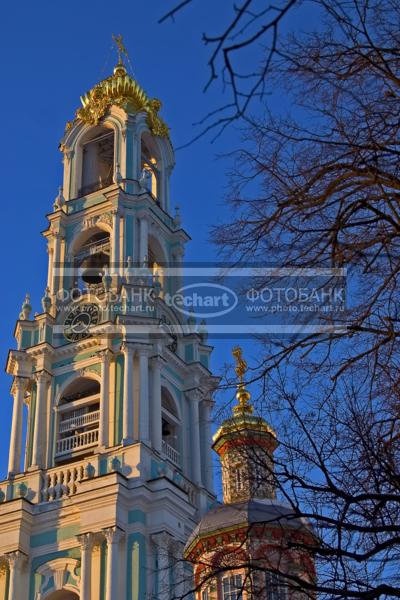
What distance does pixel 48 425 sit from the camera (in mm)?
25609

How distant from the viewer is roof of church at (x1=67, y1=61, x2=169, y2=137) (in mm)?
31828

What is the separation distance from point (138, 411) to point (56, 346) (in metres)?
3.62

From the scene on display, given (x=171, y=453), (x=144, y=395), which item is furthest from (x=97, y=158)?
(x=171, y=453)

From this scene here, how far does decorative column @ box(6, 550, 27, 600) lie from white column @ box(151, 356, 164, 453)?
387 cm

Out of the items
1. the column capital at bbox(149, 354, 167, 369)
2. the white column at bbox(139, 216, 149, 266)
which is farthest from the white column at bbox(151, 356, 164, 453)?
the white column at bbox(139, 216, 149, 266)

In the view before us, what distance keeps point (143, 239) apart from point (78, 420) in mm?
5493

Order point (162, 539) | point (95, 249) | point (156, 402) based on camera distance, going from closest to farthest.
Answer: point (162, 539)
point (156, 402)
point (95, 249)

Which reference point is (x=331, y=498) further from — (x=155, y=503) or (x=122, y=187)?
(x=122, y=187)

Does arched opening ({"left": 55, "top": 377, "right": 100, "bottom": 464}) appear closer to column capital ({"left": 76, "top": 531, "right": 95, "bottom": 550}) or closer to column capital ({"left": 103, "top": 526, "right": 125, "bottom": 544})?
column capital ({"left": 76, "top": 531, "right": 95, "bottom": 550})

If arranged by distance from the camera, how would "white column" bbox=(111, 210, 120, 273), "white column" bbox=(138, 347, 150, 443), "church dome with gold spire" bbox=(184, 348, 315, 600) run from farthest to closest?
"white column" bbox=(111, 210, 120, 273) < "white column" bbox=(138, 347, 150, 443) < "church dome with gold spire" bbox=(184, 348, 315, 600)

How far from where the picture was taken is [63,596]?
23.3 metres

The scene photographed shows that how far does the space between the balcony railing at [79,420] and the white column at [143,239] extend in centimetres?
441

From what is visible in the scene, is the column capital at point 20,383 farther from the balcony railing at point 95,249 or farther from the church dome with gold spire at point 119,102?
the church dome with gold spire at point 119,102

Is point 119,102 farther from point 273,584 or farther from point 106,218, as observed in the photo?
point 273,584
